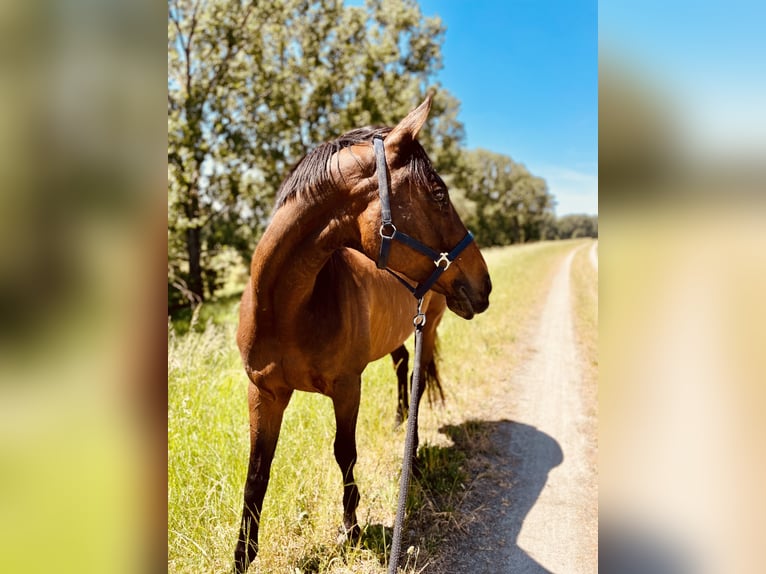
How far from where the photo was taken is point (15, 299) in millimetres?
554

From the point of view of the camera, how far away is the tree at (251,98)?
33.8 ft

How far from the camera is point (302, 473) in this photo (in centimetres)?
325

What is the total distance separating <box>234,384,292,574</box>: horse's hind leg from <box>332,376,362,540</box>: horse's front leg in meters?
0.32

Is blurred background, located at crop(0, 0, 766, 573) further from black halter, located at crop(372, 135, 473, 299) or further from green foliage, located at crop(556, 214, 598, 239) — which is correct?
green foliage, located at crop(556, 214, 598, 239)

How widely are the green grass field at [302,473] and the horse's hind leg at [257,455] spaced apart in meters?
0.13

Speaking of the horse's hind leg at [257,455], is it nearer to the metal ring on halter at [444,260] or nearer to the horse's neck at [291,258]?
the horse's neck at [291,258]

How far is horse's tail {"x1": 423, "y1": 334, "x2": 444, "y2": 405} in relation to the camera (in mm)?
4652

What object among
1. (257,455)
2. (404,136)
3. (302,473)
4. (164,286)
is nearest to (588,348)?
(302,473)

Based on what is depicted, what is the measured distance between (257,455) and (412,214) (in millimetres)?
1627

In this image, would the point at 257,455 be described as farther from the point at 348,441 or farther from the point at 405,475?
the point at 405,475

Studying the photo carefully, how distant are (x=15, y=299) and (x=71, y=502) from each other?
13.2 inches

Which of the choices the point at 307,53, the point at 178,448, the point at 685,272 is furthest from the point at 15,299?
the point at 307,53

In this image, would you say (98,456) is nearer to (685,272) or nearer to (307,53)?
(685,272)

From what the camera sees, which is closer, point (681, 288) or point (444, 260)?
point (681, 288)
